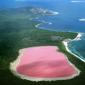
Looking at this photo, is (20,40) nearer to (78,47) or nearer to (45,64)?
(78,47)

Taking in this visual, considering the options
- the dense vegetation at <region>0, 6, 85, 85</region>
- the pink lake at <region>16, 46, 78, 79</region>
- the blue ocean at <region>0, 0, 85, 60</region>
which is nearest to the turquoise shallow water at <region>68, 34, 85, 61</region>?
the blue ocean at <region>0, 0, 85, 60</region>

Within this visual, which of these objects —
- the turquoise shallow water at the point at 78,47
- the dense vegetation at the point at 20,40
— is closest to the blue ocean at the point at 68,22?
the turquoise shallow water at the point at 78,47

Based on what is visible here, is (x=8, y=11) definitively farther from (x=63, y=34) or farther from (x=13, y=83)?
(x=13, y=83)

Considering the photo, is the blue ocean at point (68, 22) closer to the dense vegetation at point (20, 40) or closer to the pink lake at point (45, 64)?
the dense vegetation at point (20, 40)

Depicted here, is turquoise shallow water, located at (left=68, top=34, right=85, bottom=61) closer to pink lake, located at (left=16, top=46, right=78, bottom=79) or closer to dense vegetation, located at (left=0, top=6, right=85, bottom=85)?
dense vegetation, located at (left=0, top=6, right=85, bottom=85)

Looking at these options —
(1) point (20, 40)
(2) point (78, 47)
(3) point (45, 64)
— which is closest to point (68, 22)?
(1) point (20, 40)

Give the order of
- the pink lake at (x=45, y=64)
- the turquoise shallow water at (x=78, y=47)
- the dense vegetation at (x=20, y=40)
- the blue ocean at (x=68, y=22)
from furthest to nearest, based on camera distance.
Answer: the blue ocean at (x=68, y=22) < the turquoise shallow water at (x=78, y=47) < the pink lake at (x=45, y=64) < the dense vegetation at (x=20, y=40)
